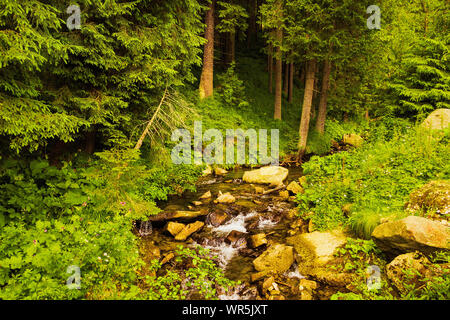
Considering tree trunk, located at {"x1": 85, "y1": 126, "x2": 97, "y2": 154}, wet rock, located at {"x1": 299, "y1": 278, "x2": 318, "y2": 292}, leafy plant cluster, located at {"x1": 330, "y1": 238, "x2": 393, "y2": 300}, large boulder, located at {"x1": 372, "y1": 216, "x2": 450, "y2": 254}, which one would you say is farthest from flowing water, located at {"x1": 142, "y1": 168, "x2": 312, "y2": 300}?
tree trunk, located at {"x1": 85, "y1": 126, "x2": 97, "y2": 154}

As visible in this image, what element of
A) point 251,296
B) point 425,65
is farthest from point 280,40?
point 251,296

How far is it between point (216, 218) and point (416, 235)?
5076 mm

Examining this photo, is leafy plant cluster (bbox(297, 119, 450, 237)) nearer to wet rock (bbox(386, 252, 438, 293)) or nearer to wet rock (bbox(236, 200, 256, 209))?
wet rock (bbox(386, 252, 438, 293))

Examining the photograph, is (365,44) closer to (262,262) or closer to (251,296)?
(262,262)

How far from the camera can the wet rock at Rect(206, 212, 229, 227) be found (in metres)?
7.49

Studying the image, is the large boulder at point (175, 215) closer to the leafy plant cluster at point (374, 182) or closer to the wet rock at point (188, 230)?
the wet rock at point (188, 230)

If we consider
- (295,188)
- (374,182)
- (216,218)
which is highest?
(374,182)

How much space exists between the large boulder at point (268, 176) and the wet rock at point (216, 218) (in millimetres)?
3825

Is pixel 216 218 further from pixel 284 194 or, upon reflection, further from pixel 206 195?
pixel 284 194

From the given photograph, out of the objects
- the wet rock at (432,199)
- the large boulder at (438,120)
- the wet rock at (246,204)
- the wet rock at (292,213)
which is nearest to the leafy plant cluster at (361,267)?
the wet rock at (432,199)

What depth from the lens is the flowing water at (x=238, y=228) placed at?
544 centimetres

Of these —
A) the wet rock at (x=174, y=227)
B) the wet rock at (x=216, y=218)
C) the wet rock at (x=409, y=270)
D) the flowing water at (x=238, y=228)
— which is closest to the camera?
the wet rock at (x=409, y=270)

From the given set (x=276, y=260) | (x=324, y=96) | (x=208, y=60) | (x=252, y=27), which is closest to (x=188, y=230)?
(x=276, y=260)

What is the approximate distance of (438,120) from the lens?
28.8 feet
